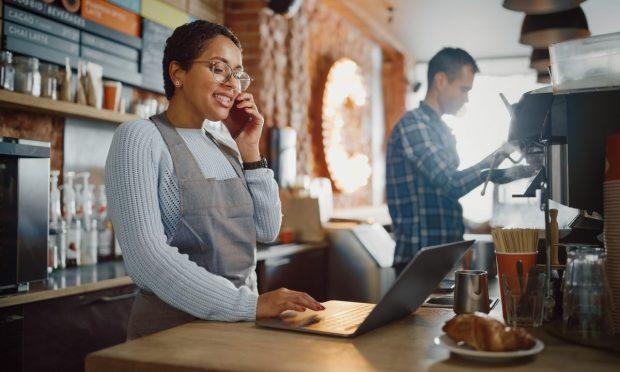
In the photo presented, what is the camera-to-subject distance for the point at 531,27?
396 cm

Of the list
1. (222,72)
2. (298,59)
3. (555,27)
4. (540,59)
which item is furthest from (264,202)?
(540,59)

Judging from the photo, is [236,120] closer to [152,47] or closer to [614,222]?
[614,222]

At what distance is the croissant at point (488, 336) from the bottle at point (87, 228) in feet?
7.84

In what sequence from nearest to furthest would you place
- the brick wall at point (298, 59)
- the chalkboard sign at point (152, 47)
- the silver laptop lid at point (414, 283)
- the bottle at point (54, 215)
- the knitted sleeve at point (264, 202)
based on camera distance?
the silver laptop lid at point (414, 283), the knitted sleeve at point (264, 202), the bottle at point (54, 215), the chalkboard sign at point (152, 47), the brick wall at point (298, 59)

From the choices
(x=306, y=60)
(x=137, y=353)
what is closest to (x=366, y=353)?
(x=137, y=353)

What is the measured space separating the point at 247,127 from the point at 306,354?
0.98 metres

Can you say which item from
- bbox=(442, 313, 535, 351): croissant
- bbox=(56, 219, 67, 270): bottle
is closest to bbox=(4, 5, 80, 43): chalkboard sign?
bbox=(56, 219, 67, 270): bottle

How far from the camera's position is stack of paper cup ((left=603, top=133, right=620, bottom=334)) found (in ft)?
4.61

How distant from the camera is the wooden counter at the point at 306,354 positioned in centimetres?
114

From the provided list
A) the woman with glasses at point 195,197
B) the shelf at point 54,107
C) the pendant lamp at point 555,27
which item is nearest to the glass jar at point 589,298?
the woman with glasses at point 195,197

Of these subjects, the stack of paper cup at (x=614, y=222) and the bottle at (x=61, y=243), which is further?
the bottle at (x=61, y=243)

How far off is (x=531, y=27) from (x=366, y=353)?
3260mm

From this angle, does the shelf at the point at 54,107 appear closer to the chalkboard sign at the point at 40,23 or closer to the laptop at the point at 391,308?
the chalkboard sign at the point at 40,23

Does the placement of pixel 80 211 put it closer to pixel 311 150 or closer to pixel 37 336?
pixel 37 336
